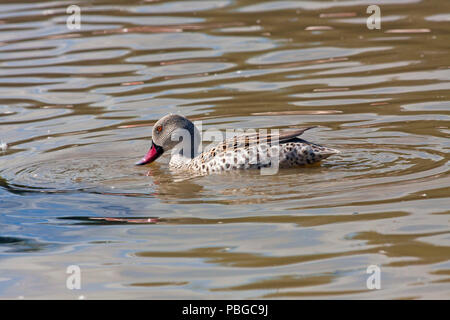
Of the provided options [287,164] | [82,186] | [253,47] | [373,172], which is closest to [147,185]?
[82,186]

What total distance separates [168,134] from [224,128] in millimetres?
1140

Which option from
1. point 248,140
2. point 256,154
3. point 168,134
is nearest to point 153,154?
point 168,134

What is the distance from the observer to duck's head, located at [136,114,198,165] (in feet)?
31.3

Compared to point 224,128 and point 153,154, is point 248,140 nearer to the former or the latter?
point 153,154

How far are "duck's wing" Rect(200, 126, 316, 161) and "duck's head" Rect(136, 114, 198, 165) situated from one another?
0.66 meters

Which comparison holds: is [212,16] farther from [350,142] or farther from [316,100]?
[350,142]

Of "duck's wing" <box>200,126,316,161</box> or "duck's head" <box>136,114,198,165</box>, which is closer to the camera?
"duck's wing" <box>200,126,316,161</box>

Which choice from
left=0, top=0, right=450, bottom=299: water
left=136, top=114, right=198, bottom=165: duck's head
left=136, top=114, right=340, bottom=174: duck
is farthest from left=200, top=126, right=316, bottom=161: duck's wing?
left=136, top=114, right=198, bottom=165: duck's head

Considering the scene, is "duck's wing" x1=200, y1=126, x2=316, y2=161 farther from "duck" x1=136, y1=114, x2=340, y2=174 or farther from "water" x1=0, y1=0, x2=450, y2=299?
"water" x1=0, y1=0, x2=450, y2=299

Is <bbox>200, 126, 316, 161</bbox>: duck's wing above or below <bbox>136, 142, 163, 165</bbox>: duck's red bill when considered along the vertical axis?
above

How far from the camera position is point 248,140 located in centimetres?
874

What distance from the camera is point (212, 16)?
1573 cm
